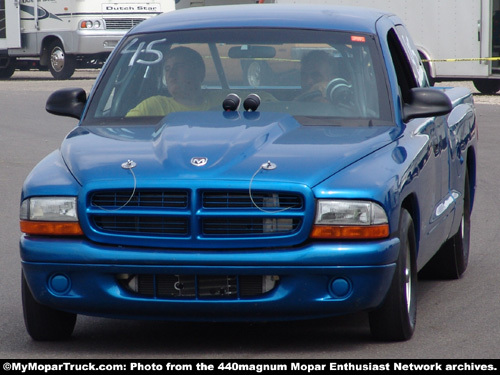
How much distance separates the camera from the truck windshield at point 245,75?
249 inches

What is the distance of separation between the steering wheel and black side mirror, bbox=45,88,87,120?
135cm

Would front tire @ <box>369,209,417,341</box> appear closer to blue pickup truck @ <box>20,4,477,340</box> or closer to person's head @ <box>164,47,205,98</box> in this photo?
blue pickup truck @ <box>20,4,477,340</box>

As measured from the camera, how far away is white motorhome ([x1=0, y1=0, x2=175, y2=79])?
2878cm

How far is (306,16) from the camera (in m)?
6.74

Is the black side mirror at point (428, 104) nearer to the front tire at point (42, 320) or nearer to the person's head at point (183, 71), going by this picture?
the person's head at point (183, 71)

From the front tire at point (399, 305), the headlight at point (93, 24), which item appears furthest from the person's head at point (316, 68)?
the headlight at point (93, 24)

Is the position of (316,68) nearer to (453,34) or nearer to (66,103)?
(66,103)

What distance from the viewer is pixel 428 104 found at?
618cm

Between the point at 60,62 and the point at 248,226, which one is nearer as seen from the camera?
the point at 248,226

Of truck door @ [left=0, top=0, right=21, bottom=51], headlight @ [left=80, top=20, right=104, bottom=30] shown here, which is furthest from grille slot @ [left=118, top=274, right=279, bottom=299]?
truck door @ [left=0, top=0, right=21, bottom=51]

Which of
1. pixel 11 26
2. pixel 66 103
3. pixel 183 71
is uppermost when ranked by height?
pixel 183 71

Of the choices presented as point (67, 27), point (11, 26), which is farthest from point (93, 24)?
point (11, 26)

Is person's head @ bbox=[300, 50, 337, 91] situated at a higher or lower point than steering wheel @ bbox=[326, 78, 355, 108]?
higher

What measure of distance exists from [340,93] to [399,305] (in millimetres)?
1381
